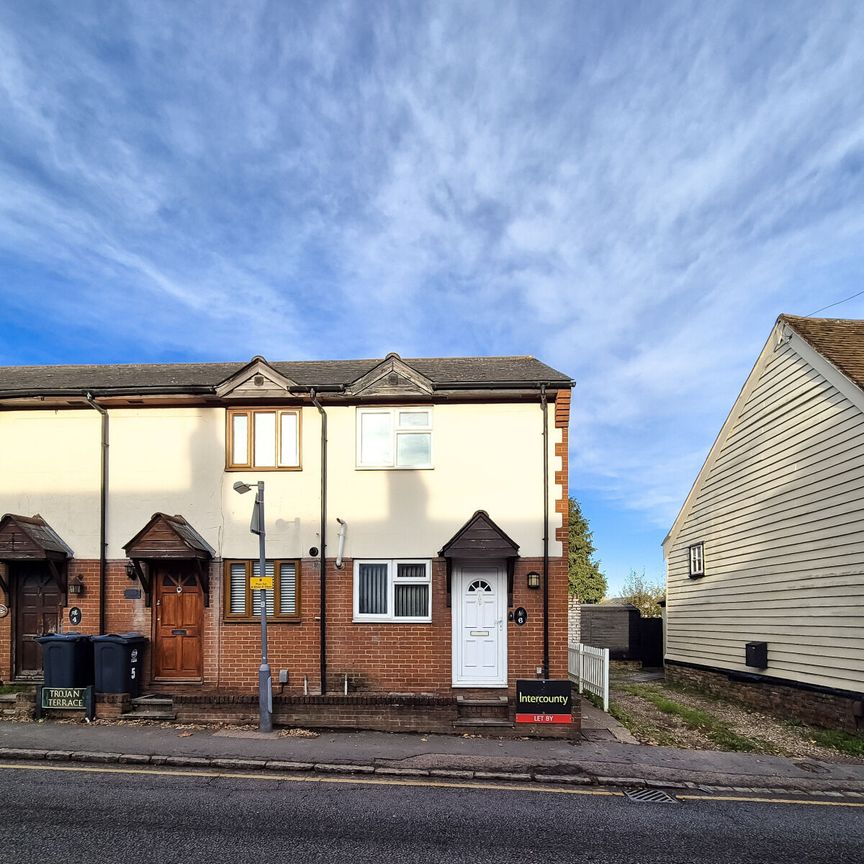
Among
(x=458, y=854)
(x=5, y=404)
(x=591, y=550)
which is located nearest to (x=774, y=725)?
(x=458, y=854)

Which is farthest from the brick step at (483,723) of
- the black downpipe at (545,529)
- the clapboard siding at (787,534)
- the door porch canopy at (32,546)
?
the door porch canopy at (32,546)

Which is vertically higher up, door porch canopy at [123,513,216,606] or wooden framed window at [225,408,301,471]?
wooden framed window at [225,408,301,471]

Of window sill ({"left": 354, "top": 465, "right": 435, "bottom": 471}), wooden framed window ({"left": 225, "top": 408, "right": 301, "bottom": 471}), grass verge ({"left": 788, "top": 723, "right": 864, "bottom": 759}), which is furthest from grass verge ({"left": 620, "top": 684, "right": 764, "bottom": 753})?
wooden framed window ({"left": 225, "top": 408, "right": 301, "bottom": 471})

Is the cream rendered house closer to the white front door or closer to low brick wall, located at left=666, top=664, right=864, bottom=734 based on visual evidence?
low brick wall, located at left=666, top=664, right=864, bottom=734

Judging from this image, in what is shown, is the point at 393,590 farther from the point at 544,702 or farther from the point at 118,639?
the point at 118,639

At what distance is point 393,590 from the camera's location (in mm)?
11281

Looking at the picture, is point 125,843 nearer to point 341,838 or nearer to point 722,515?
point 341,838

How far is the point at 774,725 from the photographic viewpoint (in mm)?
10977

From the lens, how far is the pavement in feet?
24.9

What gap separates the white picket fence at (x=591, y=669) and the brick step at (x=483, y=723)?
Answer: 2.63 metres

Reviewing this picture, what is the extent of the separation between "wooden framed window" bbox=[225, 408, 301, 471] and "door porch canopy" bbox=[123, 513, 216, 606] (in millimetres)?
1433

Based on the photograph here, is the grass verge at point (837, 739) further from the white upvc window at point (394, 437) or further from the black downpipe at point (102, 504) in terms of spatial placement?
the black downpipe at point (102, 504)

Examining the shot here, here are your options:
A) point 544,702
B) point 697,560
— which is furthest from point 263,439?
point 697,560

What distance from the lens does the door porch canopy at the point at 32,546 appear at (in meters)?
10.9
